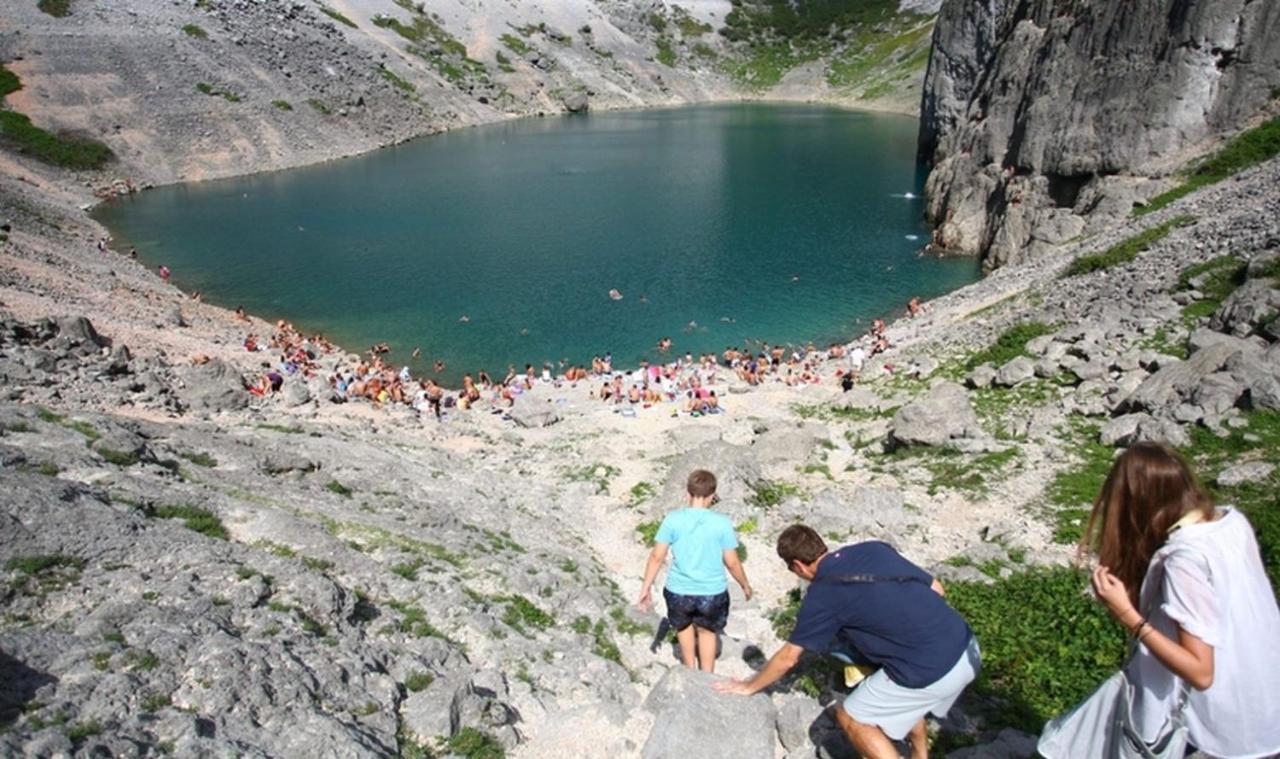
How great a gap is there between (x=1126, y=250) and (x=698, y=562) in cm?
3877

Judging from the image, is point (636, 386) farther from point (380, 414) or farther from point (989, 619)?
point (989, 619)

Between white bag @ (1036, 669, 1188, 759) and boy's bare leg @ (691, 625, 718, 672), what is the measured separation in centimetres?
474

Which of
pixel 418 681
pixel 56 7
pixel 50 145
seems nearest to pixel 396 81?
pixel 56 7

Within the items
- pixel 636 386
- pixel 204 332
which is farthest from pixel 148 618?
pixel 204 332

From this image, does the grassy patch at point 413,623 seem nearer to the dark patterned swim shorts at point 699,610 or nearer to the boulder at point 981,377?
the dark patterned swim shorts at point 699,610

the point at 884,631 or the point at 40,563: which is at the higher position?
the point at 884,631

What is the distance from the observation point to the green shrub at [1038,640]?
10.2 metres

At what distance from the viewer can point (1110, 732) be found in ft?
19.5

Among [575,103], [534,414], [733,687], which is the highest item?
[733,687]

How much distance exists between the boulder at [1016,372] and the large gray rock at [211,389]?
28.4 metres

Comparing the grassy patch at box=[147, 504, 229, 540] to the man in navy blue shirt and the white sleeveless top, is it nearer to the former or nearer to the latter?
the man in navy blue shirt

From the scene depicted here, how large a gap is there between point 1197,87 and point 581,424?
46.9 meters

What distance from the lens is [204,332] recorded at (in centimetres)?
4684

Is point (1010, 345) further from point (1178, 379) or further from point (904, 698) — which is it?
point (904, 698)
